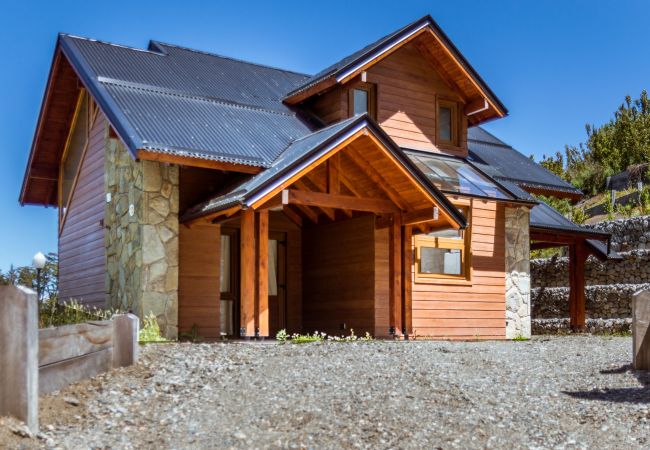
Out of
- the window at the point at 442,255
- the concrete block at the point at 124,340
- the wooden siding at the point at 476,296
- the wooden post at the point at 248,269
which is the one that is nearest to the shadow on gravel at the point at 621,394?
the concrete block at the point at 124,340

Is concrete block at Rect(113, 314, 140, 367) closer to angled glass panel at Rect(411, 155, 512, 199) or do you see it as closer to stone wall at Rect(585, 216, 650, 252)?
angled glass panel at Rect(411, 155, 512, 199)

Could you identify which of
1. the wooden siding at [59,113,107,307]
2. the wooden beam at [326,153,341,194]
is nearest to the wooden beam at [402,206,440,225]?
the wooden beam at [326,153,341,194]

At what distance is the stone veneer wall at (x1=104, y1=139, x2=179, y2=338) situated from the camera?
13008mm

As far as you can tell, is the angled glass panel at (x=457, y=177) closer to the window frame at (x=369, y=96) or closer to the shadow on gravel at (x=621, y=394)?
the window frame at (x=369, y=96)

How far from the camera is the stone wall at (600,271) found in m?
22.2

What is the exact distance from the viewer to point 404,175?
13.7 meters

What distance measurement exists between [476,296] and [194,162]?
7135mm

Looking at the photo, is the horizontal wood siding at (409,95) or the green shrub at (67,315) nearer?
the green shrub at (67,315)

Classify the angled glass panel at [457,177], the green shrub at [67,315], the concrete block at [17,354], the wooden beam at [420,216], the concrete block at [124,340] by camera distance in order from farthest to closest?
the angled glass panel at [457,177] < the wooden beam at [420,216] < the green shrub at [67,315] < the concrete block at [124,340] < the concrete block at [17,354]

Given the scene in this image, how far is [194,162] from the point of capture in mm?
12875

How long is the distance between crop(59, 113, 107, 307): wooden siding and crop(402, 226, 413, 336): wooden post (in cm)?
567

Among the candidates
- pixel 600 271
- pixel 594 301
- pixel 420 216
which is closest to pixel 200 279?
pixel 420 216

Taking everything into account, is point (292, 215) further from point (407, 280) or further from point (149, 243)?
point (149, 243)

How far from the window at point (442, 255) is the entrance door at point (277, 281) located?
2866mm
